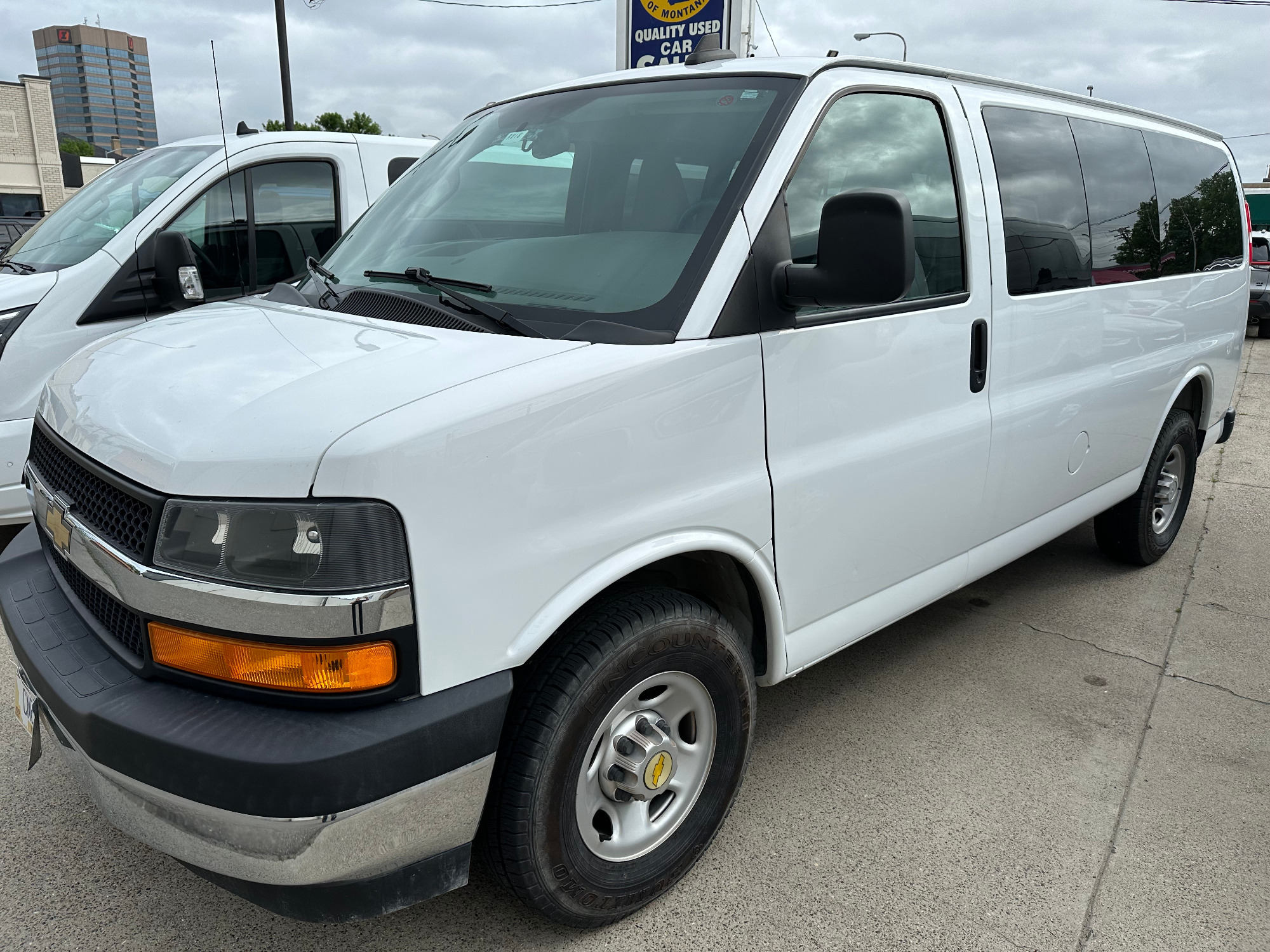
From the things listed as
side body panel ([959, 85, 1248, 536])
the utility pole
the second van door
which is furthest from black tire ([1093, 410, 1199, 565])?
the utility pole

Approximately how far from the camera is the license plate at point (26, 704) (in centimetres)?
224

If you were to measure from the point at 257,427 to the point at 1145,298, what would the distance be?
3.59m

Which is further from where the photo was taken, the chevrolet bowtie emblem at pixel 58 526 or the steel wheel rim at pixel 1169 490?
the steel wheel rim at pixel 1169 490

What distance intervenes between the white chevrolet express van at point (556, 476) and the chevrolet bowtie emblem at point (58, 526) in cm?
2

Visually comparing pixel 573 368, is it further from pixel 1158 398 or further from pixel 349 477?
pixel 1158 398

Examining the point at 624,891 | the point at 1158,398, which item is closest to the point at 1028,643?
the point at 1158,398

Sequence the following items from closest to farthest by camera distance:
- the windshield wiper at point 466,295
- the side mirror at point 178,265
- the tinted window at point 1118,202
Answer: the windshield wiper at point 466,295, the tinted window at point 1118,202, the side mirror at point 178,265

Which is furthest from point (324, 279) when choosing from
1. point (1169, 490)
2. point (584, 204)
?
point (1169, 490)

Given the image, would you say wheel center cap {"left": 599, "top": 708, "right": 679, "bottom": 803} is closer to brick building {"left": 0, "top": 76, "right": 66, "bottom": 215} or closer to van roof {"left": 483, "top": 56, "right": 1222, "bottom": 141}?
van roof {"left": 483, "top": 56, "right": 1222, "bottom": 141}

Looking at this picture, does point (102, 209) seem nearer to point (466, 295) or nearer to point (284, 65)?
point (466, 295)

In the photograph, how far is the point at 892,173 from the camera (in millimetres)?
2850

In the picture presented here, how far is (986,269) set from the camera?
309cm

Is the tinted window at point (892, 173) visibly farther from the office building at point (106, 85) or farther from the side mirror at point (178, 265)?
the office building at point (106, 85)

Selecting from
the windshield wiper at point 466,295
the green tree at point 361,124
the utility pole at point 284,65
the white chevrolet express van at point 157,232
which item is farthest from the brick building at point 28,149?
the windshield wiper at point 466,295
